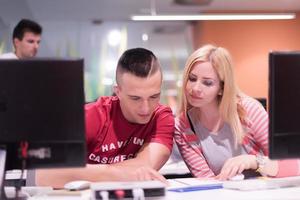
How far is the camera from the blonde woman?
2.00 meters

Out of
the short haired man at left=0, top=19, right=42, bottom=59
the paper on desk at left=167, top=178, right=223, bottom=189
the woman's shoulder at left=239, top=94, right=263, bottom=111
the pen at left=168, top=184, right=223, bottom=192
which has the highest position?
the short haired man at left=0, top=19, right=42, bottom=59

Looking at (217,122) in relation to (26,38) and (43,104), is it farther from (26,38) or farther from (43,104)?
(26,38)

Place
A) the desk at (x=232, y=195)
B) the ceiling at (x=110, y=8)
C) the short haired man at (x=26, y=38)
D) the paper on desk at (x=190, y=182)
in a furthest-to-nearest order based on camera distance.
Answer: the ceiling at (x=110, y=8)
the short haired man at (x=26, y=38)
the paper on desk at (x=190, y=182)
the desk at (x=232, y=195)

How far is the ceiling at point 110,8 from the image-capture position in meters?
6.13

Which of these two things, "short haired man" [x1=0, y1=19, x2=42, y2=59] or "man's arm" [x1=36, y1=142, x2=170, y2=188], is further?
"short haired man" [x1=0, y1=19, x2=42, y2=59]

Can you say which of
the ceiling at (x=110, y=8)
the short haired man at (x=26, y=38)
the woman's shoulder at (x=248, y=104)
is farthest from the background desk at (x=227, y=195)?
the ceiling at (x=110, y=8)

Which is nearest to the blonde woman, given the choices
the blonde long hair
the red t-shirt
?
the blonde long hair

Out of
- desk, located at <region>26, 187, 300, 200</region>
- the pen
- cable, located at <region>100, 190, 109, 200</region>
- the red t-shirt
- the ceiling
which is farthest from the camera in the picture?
the ceiling

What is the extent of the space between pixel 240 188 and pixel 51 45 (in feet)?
17.9

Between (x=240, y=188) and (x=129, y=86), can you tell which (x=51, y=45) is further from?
(x=240, y=188)

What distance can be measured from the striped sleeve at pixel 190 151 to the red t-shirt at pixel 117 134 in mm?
55

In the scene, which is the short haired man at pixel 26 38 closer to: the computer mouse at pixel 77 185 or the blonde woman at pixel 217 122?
the blonde woman at pixel 217 122

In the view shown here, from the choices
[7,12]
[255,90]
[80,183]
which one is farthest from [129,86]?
[255,90]

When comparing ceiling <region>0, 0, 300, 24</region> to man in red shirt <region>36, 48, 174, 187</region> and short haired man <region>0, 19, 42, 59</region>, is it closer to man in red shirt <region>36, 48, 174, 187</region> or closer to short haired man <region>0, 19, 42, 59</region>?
short haired man <region>0, 19, 42, 59</region>
